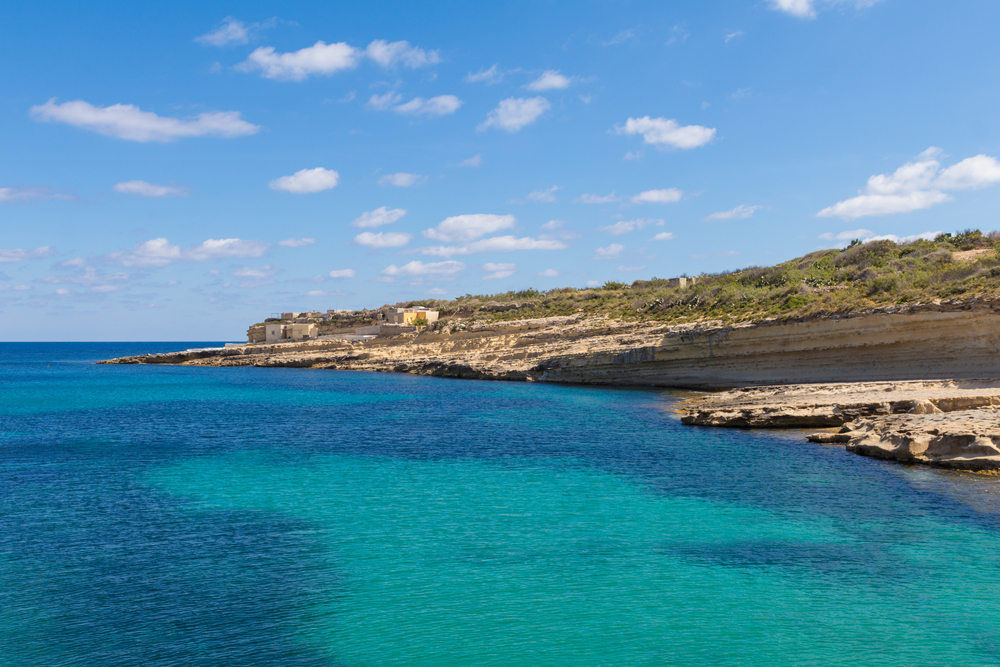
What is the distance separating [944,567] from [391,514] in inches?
Result: 398

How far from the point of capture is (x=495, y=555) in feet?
36.9

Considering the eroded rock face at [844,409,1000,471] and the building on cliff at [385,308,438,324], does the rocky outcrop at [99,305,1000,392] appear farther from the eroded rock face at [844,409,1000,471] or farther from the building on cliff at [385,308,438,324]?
the building on cliff at [385,308,438,324]

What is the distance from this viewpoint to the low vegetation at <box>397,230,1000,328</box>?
30.9 metres

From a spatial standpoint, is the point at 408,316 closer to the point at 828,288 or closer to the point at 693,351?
the point at 693,351

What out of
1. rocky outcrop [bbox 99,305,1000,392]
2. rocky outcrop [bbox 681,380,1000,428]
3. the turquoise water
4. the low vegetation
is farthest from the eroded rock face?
the low vegetation

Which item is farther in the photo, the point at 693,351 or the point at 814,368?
the point at 693,351

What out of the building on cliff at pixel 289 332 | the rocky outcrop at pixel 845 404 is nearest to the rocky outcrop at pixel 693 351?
the rocky outcrop at pixel 845 404

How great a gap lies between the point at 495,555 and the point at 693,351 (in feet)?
101

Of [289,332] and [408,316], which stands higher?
[408,316]

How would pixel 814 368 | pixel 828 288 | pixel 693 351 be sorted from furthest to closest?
pixel 828 288 < pixel 693 351 < pixel 814 368

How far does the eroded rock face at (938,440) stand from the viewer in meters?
16.5

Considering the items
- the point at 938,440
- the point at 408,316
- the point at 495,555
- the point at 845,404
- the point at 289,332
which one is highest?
the point at 408,316

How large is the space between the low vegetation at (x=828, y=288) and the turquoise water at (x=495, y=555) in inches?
534

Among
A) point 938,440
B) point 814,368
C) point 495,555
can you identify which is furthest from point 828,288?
point 495,555
